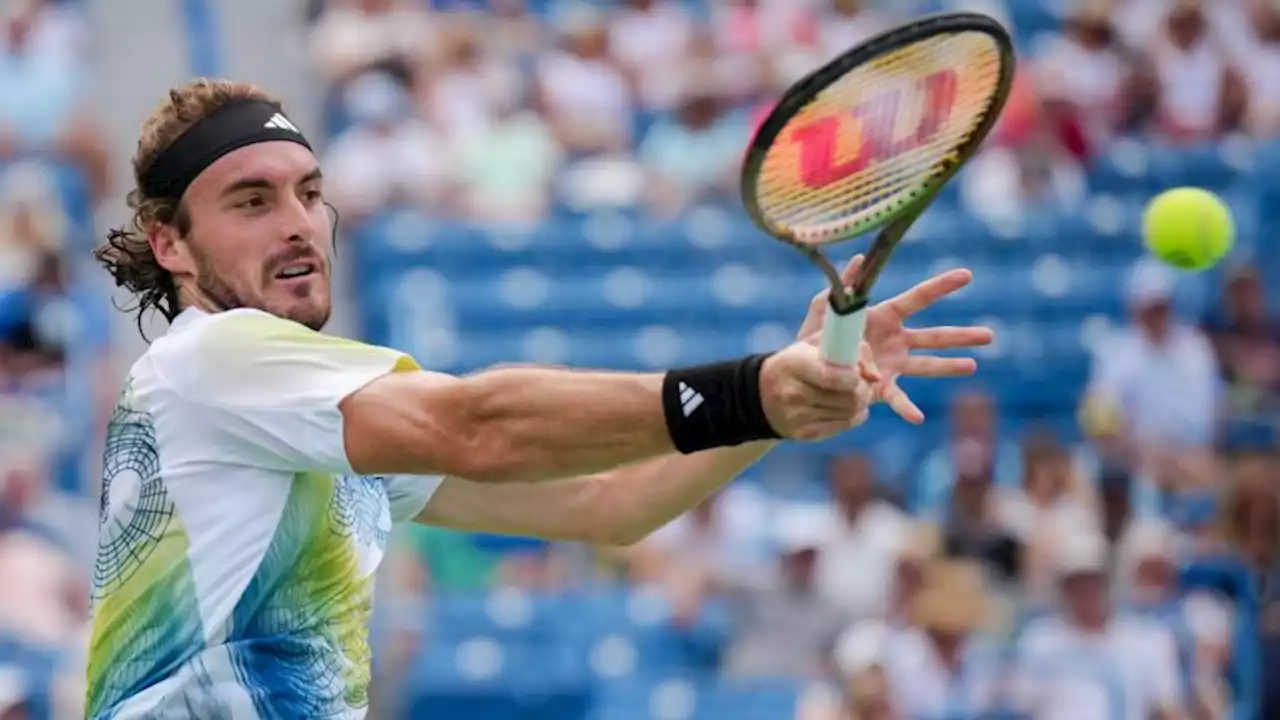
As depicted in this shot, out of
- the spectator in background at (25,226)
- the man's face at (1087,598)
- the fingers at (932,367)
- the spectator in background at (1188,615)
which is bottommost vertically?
the spectator in background at (1188,615)

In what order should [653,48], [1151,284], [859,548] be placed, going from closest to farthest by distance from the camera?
[859,548] < [1151,284] < [653,48]

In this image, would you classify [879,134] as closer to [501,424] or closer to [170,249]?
[501,424]

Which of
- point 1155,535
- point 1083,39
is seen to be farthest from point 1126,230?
point 1155,535

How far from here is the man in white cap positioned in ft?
38.2

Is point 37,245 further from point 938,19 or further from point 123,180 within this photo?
point 938,19

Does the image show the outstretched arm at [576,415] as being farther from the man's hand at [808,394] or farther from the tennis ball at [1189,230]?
the tennis ball at [1189,230]

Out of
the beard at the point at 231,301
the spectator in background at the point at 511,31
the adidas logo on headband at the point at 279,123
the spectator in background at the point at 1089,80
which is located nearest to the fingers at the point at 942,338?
the beard at the point at 231,301

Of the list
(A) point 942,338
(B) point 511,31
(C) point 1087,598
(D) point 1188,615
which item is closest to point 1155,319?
(D) point 1188,615

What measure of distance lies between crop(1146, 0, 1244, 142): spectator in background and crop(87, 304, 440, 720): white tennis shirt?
34.7 ft

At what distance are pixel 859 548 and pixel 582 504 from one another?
225 inches

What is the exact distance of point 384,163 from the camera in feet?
44.5

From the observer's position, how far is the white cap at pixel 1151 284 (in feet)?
39.2

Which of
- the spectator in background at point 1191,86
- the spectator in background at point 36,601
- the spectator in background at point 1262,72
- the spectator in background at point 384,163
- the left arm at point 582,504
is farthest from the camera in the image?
the spectator in background at point 1262,72

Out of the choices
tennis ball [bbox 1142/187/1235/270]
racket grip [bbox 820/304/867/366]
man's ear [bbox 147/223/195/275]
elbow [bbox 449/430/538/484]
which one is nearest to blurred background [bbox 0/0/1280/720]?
tennis ball [bbox 1142/187/1235/270]
